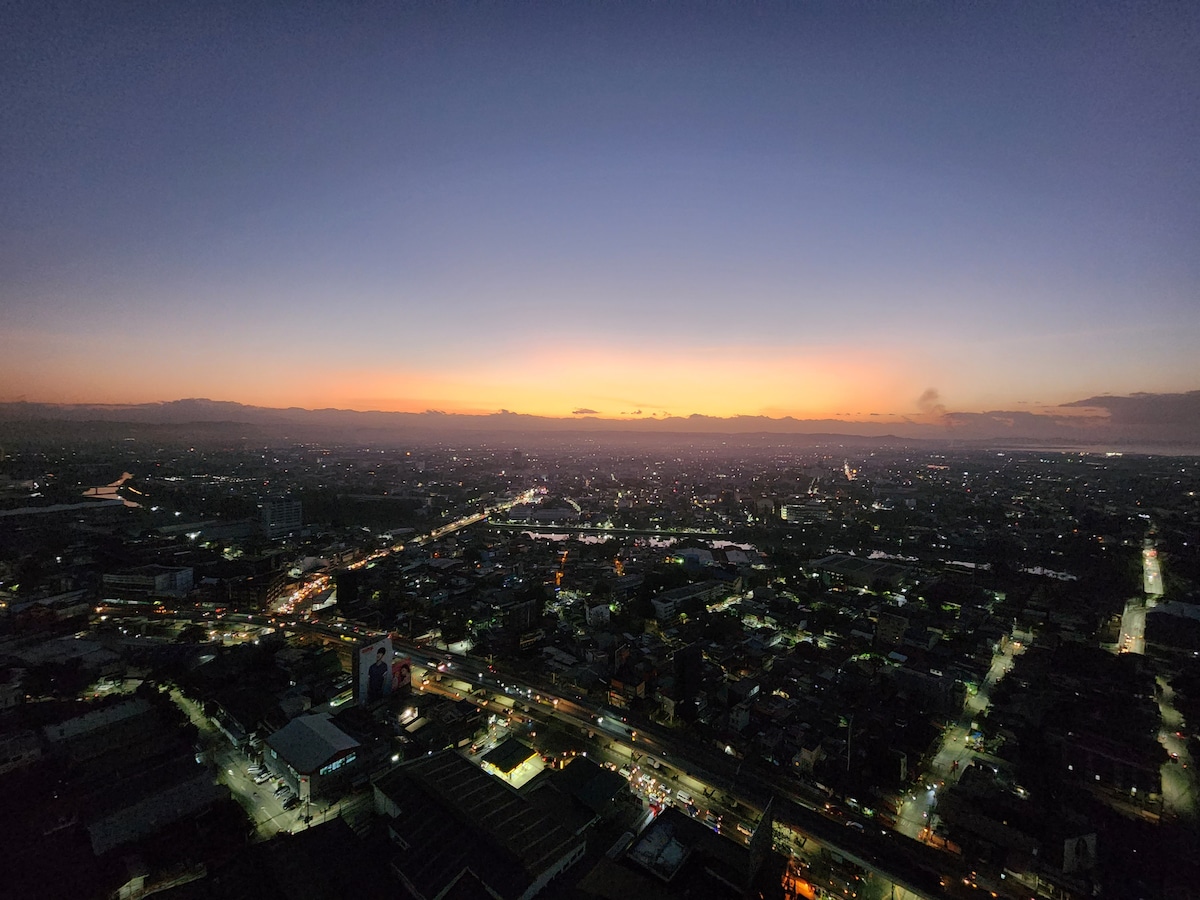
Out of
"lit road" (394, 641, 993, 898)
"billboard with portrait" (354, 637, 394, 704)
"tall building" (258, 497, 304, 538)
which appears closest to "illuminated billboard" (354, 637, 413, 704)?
"billboard with portrait" (354, 637, 394, 704)

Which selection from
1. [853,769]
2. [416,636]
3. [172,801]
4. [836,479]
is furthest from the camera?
[836,479]

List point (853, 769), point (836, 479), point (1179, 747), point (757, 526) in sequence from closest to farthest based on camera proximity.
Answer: point (853, 769)
point (1179, 747)
point (757, 526)
point (836, 479)

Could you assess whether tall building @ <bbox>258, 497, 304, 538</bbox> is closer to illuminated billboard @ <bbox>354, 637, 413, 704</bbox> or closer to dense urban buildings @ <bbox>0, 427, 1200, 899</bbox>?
dense urban buildings @ <bbox>0, 427, 1200, 899</bbox>

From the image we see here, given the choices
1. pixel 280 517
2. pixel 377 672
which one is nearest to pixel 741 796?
pixel 377 672

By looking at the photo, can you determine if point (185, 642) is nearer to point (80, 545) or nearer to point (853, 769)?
point (80, 545)

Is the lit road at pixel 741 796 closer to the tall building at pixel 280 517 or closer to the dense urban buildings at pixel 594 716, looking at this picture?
the dense urban buildings at pixel 594 716

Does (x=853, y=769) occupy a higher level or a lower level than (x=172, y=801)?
lower

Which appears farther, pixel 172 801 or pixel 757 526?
pixel 757 526

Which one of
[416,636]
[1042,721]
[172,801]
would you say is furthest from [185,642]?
[1042,721]
